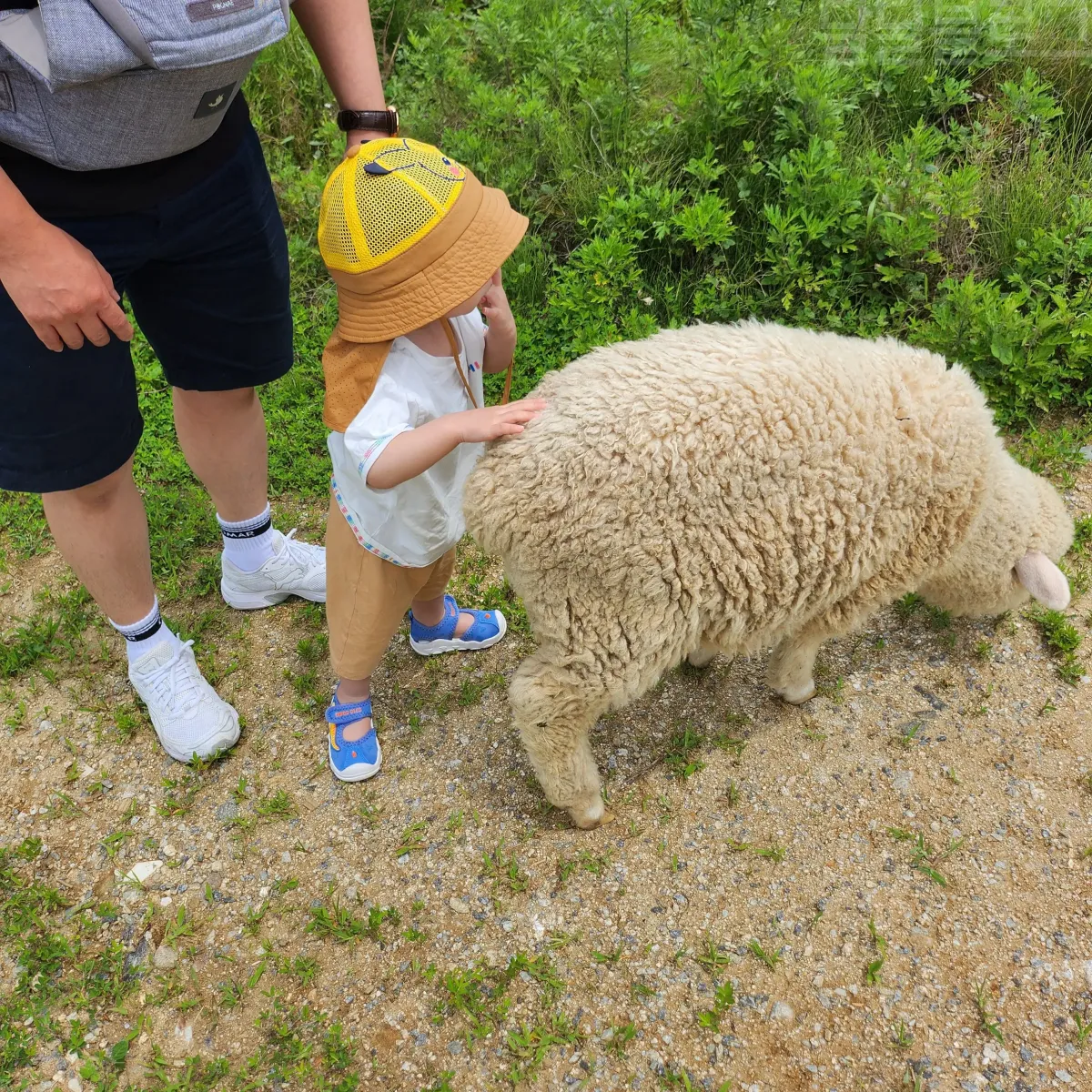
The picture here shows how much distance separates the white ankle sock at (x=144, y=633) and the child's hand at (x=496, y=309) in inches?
63.8

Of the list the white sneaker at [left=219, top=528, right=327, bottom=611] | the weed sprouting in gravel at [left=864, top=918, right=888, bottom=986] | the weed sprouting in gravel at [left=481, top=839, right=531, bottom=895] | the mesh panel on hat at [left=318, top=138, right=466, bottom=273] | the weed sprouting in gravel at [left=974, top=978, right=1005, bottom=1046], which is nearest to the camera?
the mesh panel on hat at [left=318, top=138, right=466, bottom=273]

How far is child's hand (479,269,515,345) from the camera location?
85.3 inches

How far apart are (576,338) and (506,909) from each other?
8.35ft

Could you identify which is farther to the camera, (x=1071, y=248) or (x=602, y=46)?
(x=602, y=46)

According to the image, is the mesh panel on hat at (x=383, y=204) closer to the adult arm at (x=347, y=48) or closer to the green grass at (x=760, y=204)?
the adult arm at (x=347, y=48)

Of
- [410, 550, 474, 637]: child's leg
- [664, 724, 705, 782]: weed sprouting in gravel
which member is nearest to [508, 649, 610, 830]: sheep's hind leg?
[664, 724, 705, 782]: weed sprouting in gravel

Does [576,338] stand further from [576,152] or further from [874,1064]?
[874,1064]

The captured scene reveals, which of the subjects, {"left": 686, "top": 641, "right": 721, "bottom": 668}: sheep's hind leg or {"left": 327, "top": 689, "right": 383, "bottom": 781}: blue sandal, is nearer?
{"left": 327, "top": 689, "right": 383, "bottom": 781}: blue sandal

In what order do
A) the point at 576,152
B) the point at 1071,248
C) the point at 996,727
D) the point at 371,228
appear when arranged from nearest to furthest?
1. the point at 371,228
2. the point at 996,727
3. the point at 1071,248
4. the point at 576,152

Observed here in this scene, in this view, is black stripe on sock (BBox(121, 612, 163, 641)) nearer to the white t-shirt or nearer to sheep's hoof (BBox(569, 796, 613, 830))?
the white t-shirt

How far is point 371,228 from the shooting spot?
72.4 inches

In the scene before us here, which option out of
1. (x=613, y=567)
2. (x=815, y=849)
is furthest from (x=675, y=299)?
(x=815, y=849)

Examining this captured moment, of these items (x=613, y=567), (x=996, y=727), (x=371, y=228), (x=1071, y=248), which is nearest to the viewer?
(x=371, y=228)


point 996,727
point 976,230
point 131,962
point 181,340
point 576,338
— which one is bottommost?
point 131,962
